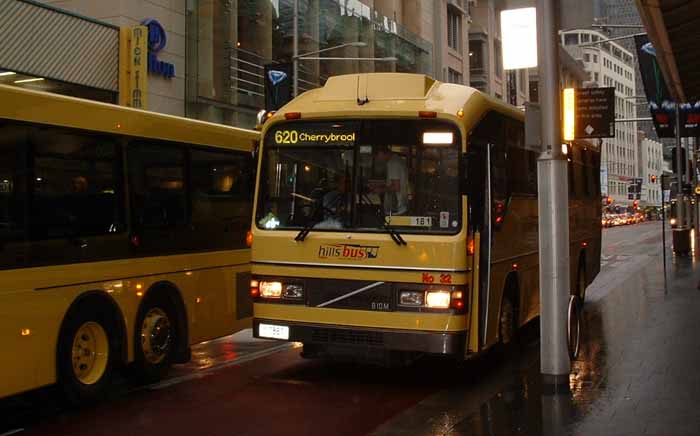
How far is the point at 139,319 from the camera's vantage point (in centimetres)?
872

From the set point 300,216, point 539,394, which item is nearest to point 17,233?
point 300,216

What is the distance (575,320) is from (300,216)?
361 centimetres

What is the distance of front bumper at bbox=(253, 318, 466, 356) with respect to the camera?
26.4ft

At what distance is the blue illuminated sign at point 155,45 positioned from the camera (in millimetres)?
24109

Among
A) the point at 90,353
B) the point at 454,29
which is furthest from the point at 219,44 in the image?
the point at 454,29

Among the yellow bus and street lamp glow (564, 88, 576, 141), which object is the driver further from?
the yellow bus

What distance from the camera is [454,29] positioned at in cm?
5319

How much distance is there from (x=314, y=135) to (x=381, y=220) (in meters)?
1.31

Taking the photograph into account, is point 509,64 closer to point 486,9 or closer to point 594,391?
point 594,391

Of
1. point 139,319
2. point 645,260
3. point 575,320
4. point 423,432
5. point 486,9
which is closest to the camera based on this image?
point 423,432

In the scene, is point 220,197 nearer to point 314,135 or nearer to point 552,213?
point 314,135

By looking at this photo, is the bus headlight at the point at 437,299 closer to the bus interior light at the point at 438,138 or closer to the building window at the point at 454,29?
the bus interior light at the point at 438,138

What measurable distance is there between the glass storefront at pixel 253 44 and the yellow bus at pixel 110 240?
16638 millimetres

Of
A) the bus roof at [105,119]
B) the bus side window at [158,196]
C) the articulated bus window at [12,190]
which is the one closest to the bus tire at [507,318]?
the bus side window at [158,196]
